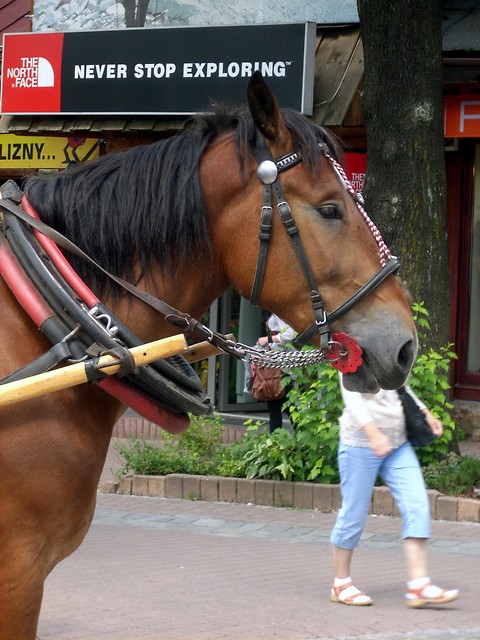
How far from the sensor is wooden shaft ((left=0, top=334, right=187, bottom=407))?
291 cm

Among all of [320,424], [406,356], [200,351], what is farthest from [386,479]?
[406,356]

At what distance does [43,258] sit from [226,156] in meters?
0.68

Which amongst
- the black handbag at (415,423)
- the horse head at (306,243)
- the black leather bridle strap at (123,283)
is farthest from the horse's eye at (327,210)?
the black handbag at (415,423)

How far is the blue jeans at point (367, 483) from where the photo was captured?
6.12 metres

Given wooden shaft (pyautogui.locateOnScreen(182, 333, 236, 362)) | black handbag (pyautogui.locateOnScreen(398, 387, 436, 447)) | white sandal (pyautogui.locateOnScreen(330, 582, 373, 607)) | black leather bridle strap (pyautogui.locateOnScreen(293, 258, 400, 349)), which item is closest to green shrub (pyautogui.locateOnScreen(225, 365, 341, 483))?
black handbag (pyautogui.locateOnScreen(398, 387, 436, 447))

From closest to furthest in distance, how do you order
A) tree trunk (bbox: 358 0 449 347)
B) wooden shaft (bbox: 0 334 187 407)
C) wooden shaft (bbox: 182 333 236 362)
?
1. wooden shaft (bbox: 0 334 187 407)
2. wooden shaft (bbox: 182 333 236 362)
3. tree trunk (bbox: 358 0 449 347)

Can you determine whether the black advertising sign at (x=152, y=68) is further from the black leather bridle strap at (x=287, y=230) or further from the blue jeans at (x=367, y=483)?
the black leather bridle strap at (x=287, y=230)

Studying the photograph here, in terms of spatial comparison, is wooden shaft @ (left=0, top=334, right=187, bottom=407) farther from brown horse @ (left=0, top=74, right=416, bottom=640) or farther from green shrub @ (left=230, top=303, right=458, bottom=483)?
green shrub @ (left=230, top=303, right=458, bottom=483)

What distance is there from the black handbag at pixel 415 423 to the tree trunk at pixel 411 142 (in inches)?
127

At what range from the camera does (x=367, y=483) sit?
619 centimetres

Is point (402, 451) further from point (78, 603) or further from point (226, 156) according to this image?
point (226, 156)

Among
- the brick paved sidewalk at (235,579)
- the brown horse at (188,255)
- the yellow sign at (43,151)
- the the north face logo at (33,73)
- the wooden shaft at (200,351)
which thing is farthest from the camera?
the yellow sign at (43,151)

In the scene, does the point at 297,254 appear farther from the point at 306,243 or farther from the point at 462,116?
the point at 462,116

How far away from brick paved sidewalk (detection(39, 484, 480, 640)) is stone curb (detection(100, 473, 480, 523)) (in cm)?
10
